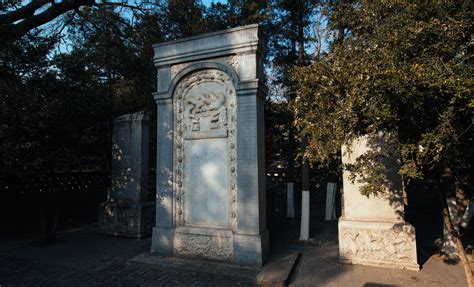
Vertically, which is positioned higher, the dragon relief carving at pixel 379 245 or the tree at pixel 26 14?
the tree at pixel 26 14

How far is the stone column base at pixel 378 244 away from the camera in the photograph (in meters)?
5.24

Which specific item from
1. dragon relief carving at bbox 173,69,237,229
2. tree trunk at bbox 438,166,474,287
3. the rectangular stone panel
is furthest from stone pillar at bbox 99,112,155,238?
tree trunk at bbox 438,166,474,287

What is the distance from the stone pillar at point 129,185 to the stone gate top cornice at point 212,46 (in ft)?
7.88

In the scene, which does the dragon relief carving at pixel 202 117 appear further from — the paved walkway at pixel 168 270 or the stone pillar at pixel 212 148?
the paved walkway at pixel 168 270

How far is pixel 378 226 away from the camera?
5438 mm

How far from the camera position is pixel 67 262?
6.02 meters

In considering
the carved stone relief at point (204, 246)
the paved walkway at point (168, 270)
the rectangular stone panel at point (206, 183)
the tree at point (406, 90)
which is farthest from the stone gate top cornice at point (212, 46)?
the paved walkway at point (168, 270)

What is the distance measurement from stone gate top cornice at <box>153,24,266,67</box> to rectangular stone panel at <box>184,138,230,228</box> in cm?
183

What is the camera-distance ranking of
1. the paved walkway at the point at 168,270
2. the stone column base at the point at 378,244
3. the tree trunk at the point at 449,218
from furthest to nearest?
1. the stone column base at the point at 378,244
2. the paved walkway at the point at 168,270
3. the tree trunk at the point at 449,218

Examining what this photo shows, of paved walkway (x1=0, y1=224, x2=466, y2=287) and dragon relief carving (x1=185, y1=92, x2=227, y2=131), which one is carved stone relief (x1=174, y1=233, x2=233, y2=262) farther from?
dragon relief carving (x1=185, y1=92, x2=227, y2=131)

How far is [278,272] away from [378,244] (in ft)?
6.35

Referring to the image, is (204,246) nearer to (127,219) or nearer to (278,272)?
(278,272)

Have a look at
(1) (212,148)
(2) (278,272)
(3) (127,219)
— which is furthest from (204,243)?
(3) (127,219)

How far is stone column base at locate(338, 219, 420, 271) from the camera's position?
206 inches
